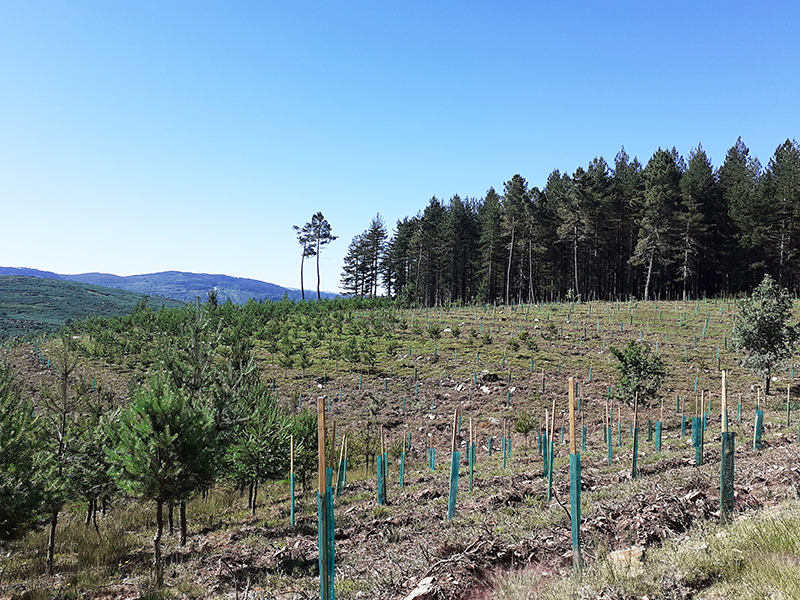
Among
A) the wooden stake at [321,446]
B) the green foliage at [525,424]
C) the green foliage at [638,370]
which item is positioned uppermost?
the wooden stake at [321,446]

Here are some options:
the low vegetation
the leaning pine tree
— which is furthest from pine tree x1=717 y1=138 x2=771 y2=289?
the leaning pine tree

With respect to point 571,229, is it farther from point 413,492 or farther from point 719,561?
point 719,561

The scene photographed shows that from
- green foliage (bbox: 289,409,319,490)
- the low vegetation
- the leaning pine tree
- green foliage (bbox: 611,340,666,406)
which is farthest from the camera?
green foliage (bbox: 611,340,666,406)

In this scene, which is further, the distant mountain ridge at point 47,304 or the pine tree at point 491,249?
the distant mountain ridge at point 47,304

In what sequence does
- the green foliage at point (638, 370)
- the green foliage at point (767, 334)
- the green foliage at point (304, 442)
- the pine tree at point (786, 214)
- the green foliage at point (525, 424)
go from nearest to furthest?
the green foliage at point (304, 442) → the green foliage at point (638, 370) → the green foliage at point (525, 424) → the green foliage at point (767, 334) → the pine tree at point (786, 214)

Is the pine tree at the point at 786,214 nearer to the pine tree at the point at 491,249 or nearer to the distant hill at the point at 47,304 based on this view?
the pine tree at the point at 491,249

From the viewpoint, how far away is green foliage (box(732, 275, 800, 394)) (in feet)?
89.6

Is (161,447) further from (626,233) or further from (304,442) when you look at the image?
(626,233)

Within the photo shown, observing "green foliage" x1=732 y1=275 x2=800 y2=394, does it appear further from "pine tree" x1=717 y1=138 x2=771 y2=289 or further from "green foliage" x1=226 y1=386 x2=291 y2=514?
"pine tree" x1=717 y1=138 x2=771 y2=289

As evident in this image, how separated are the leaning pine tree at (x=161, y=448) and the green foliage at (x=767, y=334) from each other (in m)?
30.2

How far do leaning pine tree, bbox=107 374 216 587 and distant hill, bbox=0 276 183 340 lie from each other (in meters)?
83.2

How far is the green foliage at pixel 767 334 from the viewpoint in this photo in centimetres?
2730

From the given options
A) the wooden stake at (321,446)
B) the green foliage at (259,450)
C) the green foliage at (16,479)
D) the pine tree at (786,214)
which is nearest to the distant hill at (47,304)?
the green foliage at (259,450)

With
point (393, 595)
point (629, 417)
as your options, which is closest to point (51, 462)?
point (393, 595)
